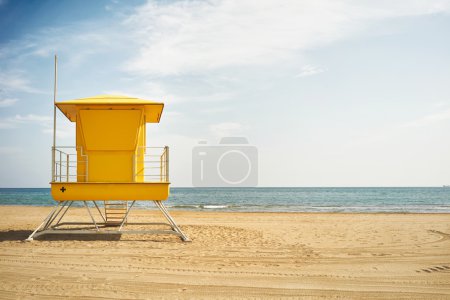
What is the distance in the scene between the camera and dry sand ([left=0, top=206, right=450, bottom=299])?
6289 millimetres

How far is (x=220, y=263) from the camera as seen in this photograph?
8281mm

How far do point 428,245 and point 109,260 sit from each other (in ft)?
28.6

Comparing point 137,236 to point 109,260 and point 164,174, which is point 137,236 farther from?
point 109,260

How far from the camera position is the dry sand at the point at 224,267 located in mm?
6289

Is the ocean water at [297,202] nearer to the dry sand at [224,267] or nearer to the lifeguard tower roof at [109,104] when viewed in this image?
the dry sand at [224,267]

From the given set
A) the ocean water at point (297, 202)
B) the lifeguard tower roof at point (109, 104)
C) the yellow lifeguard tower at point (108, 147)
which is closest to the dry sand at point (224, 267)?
the yellow lifeguard tower at point (108, 147)

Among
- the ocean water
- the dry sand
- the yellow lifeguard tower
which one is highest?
the yellow lifeguard tower

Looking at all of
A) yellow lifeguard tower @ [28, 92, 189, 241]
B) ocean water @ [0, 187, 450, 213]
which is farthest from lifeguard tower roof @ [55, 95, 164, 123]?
ocean water @ [0, 187, 450, 213]

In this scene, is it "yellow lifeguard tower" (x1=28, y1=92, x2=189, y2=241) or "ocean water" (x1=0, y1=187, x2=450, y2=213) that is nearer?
"yellow lifeguard tower" (x1=28, y1=92, x2=189, y2=241)

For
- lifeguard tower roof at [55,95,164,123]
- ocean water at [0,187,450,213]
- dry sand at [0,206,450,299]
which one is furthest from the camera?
ocean water at [0,187,450,213]

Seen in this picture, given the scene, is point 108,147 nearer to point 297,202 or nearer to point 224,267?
point 224,267

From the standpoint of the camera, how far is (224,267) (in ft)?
26.0

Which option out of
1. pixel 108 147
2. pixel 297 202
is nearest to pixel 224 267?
pixel 108 147

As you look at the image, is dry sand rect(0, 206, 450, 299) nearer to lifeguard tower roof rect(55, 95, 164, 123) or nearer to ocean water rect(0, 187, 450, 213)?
lifeguard tower roof rect(55, 95, 164, 123)
